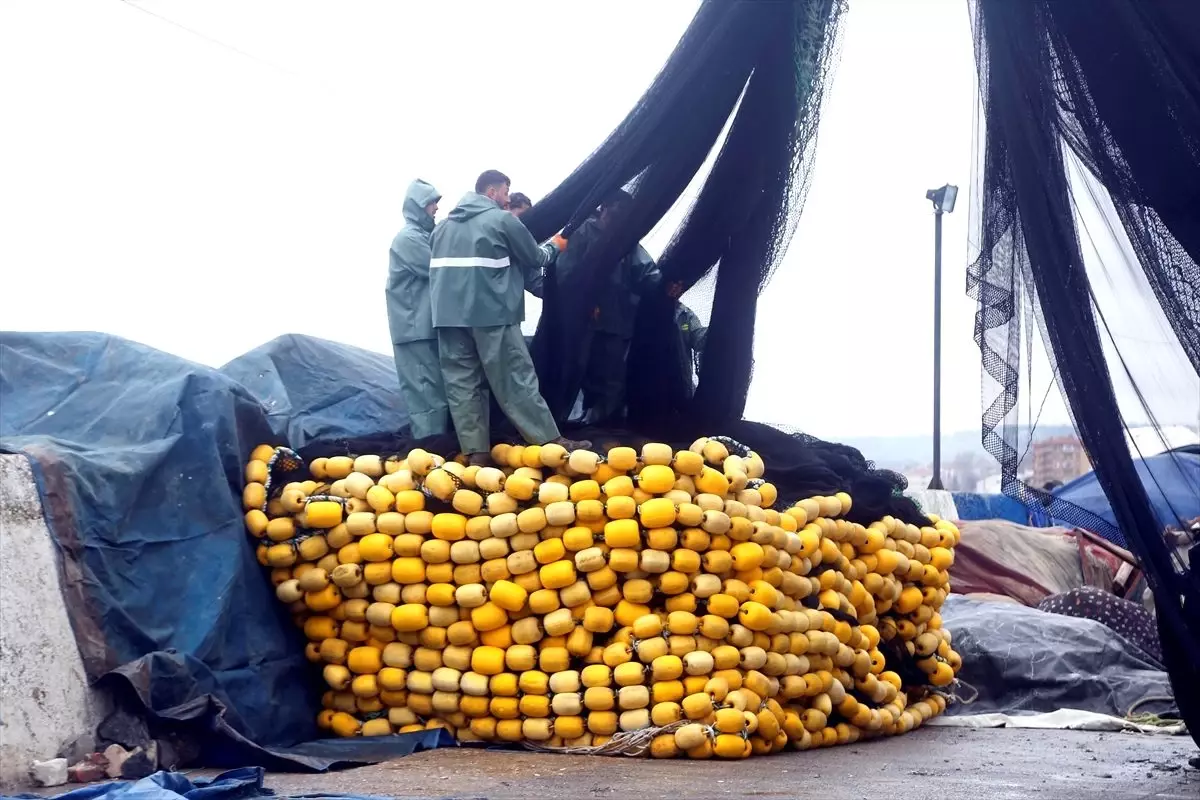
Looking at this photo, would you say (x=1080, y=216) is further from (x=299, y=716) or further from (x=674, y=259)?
(x=299, y=716)

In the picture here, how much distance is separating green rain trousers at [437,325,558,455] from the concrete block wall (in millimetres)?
2252

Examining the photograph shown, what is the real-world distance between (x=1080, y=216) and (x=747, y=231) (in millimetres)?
2774

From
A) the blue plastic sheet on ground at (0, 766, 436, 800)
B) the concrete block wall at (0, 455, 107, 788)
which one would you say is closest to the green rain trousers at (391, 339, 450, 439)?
the concrete block wall at (0, 455, 107, 788)

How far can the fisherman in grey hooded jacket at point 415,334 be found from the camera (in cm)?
800

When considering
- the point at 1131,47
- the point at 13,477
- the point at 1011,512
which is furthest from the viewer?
the point at 1011,512

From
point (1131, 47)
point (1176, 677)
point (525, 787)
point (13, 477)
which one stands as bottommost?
point (525, 787)

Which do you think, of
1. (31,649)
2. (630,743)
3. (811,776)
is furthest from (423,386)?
(811,776)

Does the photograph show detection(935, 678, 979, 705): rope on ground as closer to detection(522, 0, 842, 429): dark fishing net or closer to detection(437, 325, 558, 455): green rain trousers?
detection(522, 0, 842, 429): dark fishing net

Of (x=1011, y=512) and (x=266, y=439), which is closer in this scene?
(x=266, y=439)

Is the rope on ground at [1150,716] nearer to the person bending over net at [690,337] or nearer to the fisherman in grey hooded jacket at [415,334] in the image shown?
the person bending over net at [690,337]

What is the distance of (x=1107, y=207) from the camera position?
17.4 ft

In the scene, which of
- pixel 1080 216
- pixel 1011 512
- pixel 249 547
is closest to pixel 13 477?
pixel 249 547

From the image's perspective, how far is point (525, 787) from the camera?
558cm

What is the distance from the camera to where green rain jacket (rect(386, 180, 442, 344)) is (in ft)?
26.3
